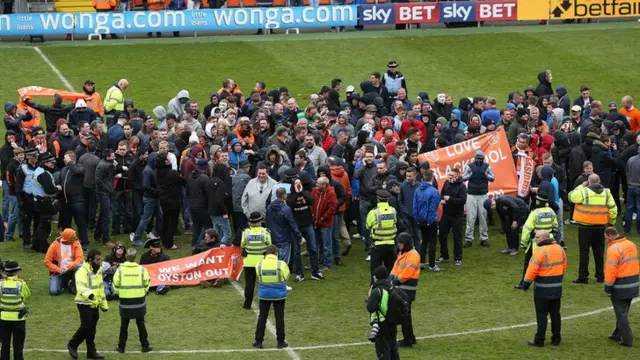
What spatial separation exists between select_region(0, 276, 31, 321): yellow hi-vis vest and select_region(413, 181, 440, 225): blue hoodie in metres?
7.41

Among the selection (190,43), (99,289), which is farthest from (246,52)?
(99,289)

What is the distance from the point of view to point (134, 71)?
126 ft

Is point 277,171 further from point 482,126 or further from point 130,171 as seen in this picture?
point 482,126

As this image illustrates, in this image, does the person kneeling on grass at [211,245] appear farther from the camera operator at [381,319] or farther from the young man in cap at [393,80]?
the young man in cap at [393,80]

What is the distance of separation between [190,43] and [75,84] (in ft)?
18.4

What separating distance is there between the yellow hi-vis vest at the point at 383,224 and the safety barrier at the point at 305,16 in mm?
21539

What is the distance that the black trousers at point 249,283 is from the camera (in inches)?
821

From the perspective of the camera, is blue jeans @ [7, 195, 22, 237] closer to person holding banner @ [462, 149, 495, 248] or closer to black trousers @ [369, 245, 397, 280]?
black trousers @ [369, 245, 397, 280]

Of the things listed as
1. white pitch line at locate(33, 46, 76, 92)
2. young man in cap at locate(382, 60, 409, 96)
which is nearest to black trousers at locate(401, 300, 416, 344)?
young man in cap at locate(382, 60, 409, 96)

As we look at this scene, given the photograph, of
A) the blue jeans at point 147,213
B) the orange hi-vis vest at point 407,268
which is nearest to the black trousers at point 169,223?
the blue jeans at point 147,213

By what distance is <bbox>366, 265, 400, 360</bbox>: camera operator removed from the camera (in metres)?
17.8

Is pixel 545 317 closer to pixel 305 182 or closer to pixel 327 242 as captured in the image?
pixel 327 242

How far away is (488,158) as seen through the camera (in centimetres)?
2517

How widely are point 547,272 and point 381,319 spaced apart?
9.50 ft
